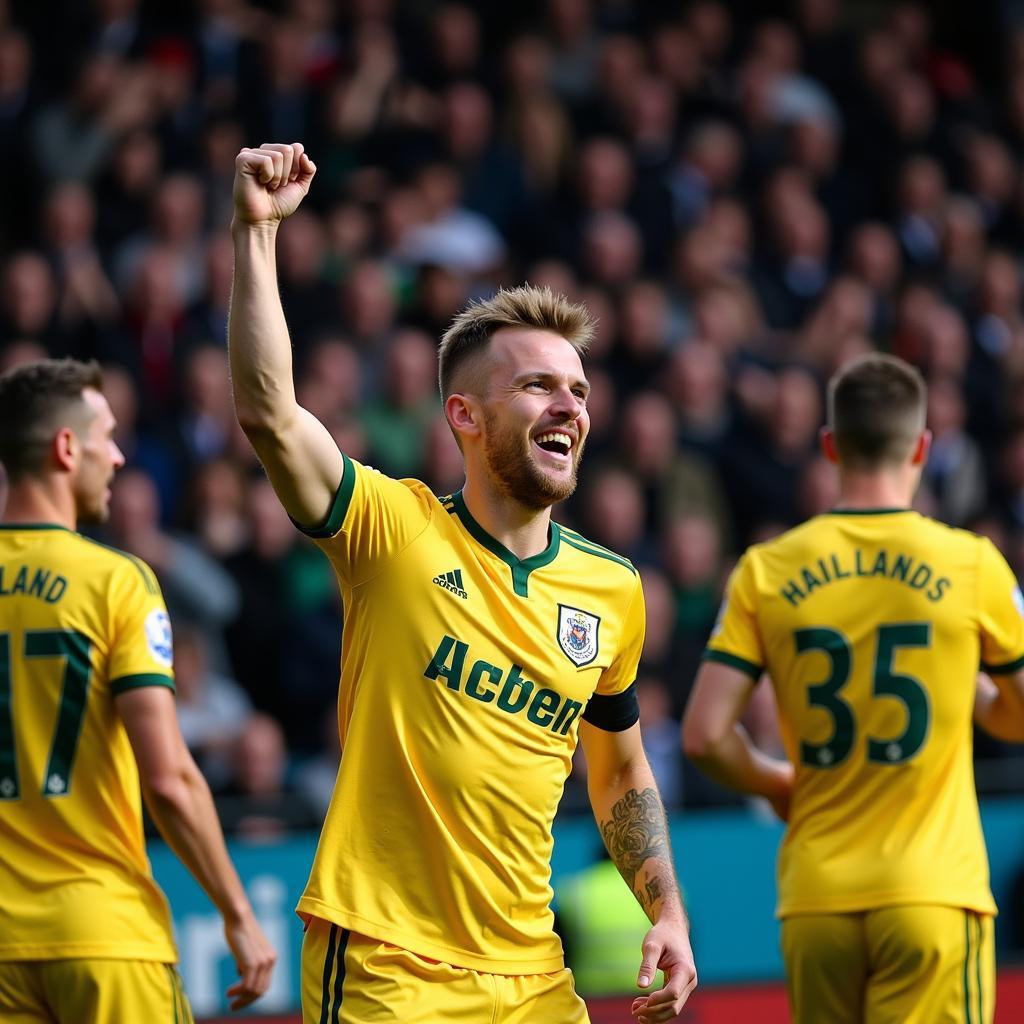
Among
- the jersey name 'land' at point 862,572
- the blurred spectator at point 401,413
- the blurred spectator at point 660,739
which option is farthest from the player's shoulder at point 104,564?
the blurred spectator at point 401,413

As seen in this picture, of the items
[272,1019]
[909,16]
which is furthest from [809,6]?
[272,1019]

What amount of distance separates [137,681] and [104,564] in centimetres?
36

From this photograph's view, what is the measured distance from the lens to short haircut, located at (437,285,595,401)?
455 centimetres

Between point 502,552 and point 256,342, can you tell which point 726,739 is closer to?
point 502,552

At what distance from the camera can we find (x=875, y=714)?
209 inches

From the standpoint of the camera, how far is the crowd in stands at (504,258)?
974 cm

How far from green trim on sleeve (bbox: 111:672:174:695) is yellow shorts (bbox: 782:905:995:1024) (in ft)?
6.54

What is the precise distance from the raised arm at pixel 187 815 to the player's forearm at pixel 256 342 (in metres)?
1.33

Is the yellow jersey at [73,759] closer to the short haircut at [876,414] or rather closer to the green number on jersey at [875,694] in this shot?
the green number on jersey at [875,694]

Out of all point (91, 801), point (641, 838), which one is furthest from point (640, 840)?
point (91, 801)

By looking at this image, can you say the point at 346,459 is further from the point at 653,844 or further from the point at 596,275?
the point at 596,275

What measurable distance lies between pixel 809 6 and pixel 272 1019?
10.4 metres

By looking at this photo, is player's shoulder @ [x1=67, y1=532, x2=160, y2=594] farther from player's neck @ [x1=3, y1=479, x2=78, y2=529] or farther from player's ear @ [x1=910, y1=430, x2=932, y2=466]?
player's ear @ [x1=910, y1=430, x2=932, y2=466]

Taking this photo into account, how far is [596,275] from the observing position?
11.7 metres
